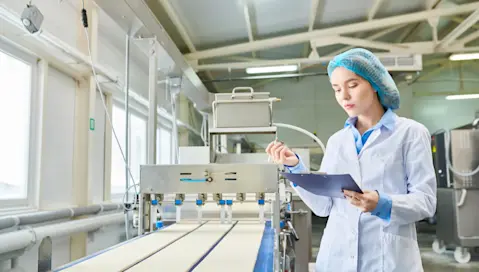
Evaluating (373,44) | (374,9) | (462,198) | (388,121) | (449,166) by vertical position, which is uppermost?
(374,9)

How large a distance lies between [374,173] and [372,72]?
0.27m

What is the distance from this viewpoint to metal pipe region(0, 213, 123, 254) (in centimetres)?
187

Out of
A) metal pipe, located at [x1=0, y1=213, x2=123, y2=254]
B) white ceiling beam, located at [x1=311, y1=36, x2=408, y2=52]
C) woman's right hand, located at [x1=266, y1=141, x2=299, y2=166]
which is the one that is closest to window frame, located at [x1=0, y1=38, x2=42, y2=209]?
metal pipe, located at [x1=0, y1=213, x2=123, y2=254]

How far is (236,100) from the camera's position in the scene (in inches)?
99.7

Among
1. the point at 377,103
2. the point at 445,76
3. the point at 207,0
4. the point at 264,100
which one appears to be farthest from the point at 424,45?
the point at 377,103

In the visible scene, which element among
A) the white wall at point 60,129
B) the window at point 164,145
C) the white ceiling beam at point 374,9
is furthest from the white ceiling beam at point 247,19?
the window at point 164,145

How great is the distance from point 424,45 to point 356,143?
13.1 feet

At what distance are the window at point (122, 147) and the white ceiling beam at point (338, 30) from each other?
3.51 feet

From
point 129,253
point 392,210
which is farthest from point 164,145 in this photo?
point 392,210

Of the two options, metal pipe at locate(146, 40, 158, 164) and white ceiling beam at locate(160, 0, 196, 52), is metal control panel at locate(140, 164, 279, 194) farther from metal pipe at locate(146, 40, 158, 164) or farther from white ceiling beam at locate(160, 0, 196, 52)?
white ceiling beam at locate(160, 0, 196, 52)

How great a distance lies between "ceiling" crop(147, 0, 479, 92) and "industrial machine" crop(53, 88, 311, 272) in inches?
60.2

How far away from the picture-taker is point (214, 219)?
77.9 inches

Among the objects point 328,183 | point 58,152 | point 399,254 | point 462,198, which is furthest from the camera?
point 462,198

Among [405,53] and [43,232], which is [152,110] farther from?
[405,53]
